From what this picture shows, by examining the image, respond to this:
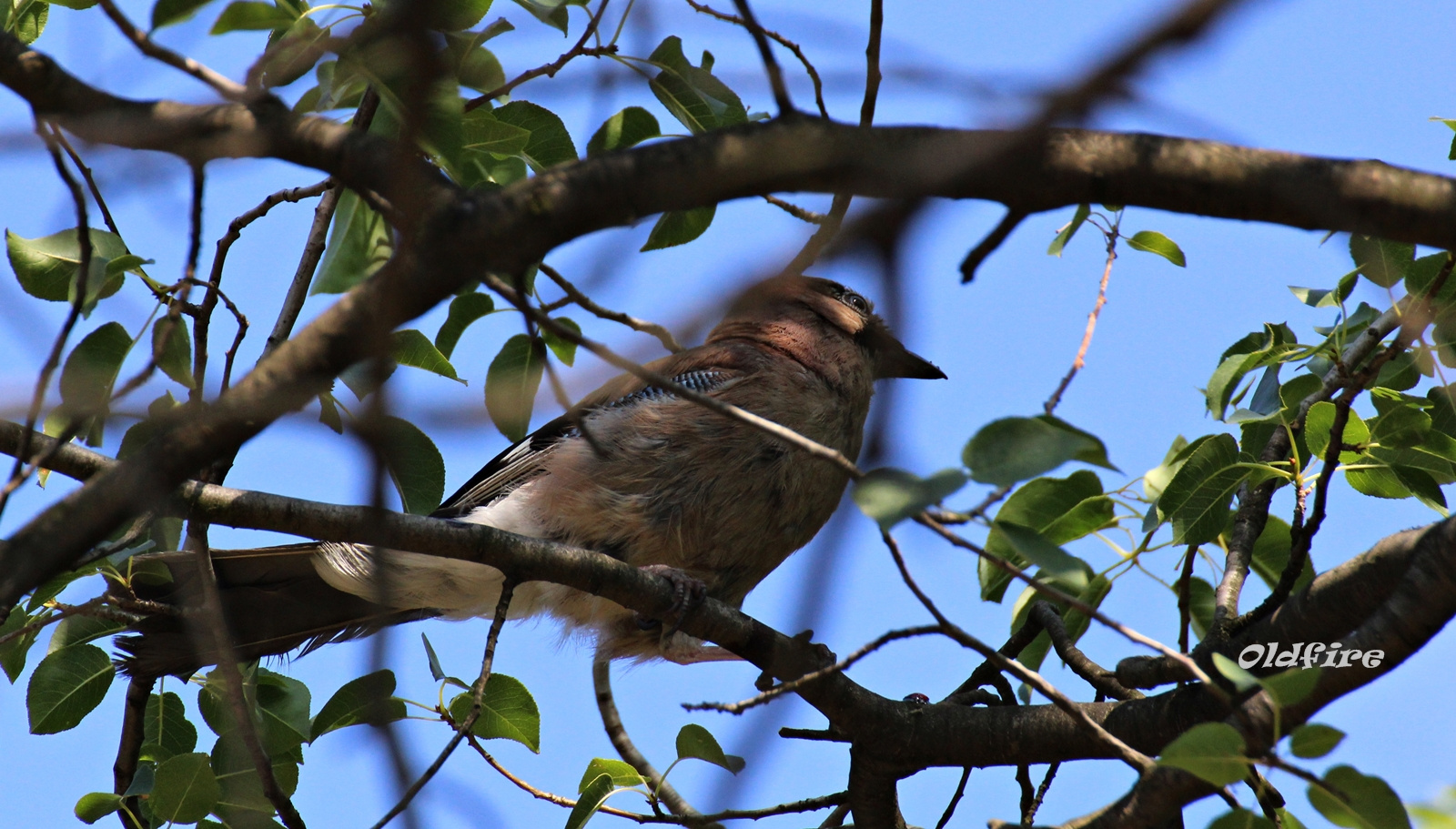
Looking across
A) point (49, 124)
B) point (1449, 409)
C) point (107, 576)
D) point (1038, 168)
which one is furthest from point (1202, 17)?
point (107, 576)

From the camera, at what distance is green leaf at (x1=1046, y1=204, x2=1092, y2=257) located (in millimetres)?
3791

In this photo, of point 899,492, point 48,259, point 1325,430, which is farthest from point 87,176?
point 1325,430

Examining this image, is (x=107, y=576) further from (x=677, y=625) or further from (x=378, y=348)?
(x=378, y=348)

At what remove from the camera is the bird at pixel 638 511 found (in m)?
4.95

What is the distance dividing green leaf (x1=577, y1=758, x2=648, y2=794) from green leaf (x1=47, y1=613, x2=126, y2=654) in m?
1.76

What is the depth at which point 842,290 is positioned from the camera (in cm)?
666

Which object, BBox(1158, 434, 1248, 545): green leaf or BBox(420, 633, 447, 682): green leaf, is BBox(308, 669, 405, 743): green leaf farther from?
BBox(1158, 434, 1248, 545): green leaf

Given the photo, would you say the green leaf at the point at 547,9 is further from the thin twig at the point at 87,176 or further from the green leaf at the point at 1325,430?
the green leaf at the point at 1325,430

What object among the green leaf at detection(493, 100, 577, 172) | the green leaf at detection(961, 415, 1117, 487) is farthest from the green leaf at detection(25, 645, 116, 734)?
the green leaf at detection(961, 415, 1117, 487)

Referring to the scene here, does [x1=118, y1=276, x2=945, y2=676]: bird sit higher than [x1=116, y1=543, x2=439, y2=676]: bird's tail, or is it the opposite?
[x1=118, y1=276, x2=945, y2=676]: bird

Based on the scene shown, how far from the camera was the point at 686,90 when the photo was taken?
3.62m

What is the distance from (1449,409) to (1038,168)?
243 cm

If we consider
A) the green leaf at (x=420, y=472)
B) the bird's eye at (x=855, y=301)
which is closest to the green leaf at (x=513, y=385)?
the green leaf at (x=420, y=472)

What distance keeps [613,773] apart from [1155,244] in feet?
8.53
